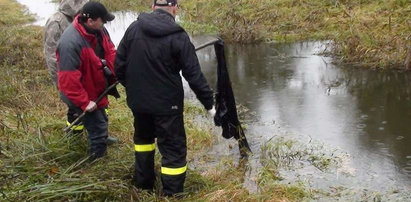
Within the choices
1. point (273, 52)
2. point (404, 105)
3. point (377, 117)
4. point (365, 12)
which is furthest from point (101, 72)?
point (365, 12)

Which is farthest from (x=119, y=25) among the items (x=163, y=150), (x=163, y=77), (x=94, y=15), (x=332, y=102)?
(x=163, y=77)

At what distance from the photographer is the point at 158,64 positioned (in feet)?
13.1

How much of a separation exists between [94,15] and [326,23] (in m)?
8.97

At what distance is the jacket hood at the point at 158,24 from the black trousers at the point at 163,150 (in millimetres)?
700

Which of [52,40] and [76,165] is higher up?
[52,40]

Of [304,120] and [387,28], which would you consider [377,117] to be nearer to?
[304,120]

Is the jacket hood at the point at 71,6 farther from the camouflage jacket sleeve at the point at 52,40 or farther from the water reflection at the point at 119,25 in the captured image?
the water reflection at the point at 119,25

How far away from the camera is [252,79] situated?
9539 millimetres

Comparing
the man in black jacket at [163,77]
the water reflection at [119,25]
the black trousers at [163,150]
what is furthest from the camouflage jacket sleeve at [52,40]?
the water reflection at [119,25]

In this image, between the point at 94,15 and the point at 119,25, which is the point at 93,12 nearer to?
the point at 94,15

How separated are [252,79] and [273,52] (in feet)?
6.81

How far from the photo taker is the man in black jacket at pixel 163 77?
396 cm

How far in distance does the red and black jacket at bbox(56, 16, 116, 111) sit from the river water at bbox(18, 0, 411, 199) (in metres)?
2.41

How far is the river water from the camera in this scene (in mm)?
5695
